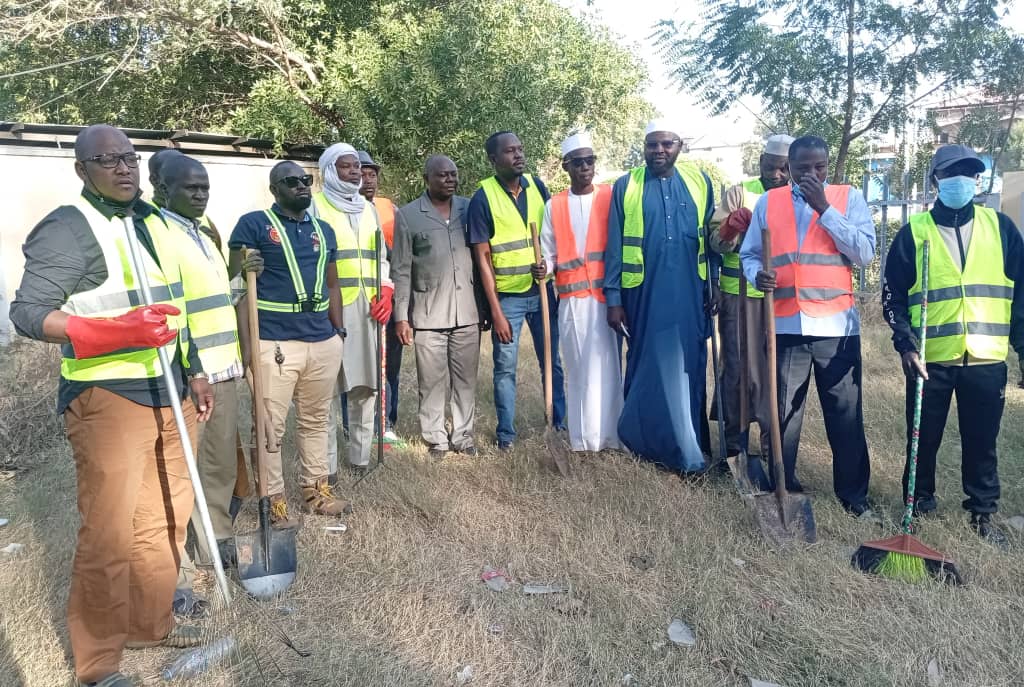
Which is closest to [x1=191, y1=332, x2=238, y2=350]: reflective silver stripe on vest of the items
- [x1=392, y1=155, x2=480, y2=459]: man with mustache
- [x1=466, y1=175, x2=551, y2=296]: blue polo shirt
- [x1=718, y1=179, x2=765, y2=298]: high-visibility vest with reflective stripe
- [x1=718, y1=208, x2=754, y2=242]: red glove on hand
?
[x1=392, y1=155, x2=480, y2=459]: man with mustache

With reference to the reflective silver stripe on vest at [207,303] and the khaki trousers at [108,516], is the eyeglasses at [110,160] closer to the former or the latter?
the reflective silver stripe on vest at [207,303]

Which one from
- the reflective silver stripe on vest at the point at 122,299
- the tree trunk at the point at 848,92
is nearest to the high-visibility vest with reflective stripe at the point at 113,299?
the reflective silver stripe on vest at the point at 122,299

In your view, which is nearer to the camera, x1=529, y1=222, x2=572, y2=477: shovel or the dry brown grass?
the dry brown grass

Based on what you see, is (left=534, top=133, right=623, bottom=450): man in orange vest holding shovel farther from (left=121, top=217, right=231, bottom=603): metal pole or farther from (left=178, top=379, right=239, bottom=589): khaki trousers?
(left=121, top=217, right=231, bottom=603): metal pole

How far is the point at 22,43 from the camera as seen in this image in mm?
12016

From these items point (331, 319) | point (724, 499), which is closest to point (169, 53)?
point (331, 319)

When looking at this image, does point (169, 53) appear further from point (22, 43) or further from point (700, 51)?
point (700, 51)

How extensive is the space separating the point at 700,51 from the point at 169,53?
7.81 metres

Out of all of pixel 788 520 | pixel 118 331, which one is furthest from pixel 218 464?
pixel 788 520

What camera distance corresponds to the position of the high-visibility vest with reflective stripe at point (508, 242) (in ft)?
17.7

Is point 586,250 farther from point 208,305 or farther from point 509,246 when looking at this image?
point 208,305

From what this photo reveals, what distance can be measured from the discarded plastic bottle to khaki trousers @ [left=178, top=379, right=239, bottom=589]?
2.06 feet

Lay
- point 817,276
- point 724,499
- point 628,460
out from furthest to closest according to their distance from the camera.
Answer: point 628,460 → point 724,499 → point 817,276

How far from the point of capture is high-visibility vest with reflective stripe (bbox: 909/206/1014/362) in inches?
153
